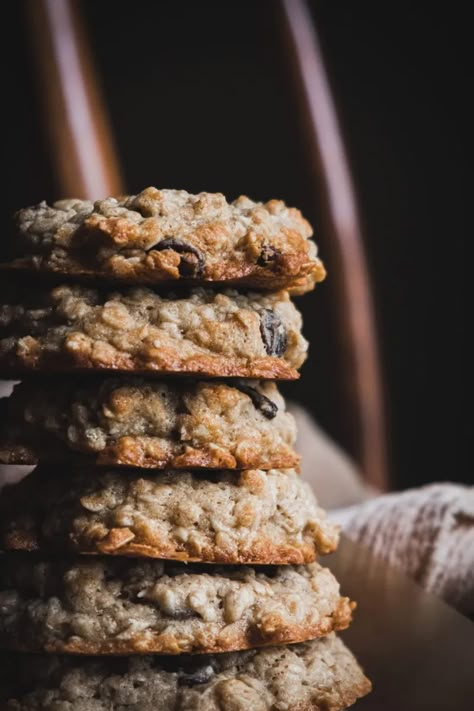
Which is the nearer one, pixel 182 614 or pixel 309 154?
pixel 182 614

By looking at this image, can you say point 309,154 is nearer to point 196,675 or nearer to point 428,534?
point 428,534

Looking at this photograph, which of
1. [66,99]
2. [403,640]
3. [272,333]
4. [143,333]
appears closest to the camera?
[143,333]

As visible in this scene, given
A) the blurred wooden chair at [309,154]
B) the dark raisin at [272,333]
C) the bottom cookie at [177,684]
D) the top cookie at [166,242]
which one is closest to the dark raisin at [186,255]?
the top cookie at [166,242]

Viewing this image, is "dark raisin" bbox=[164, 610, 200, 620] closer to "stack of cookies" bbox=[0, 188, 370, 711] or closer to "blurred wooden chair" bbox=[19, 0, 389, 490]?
"stack of cookies" bbox=[0, 188, 370, 711]

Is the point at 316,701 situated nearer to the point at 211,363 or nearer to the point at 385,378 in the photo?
the point at 211,363

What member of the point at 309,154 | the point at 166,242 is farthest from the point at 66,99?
the point at 166,242

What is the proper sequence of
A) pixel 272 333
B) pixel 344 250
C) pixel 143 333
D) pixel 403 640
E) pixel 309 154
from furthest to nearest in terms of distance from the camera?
1. pixel 344 250
2. pixel 309 154
3. pixel 403 640
4. pixel 272 333
5. pixel 143 333

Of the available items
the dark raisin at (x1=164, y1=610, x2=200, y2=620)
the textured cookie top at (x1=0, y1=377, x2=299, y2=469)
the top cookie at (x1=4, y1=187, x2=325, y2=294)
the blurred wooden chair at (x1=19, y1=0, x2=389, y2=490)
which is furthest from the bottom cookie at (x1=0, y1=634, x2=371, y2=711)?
the blurred wooden chair at (x1=19, y1=0, x2=389, y2=490)
